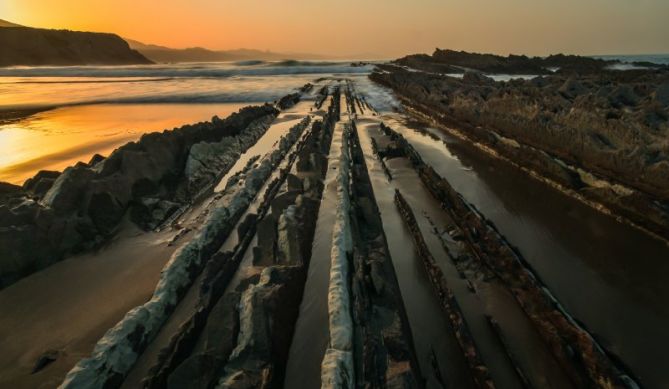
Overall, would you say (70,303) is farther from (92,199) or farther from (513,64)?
(513,64)

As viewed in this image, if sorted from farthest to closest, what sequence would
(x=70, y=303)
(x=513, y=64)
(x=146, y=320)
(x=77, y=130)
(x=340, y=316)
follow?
(x=513, y=64)
(x=77, y=130)
(x=70, y=303)
(x=146, y=320)
(x=340, y=316)

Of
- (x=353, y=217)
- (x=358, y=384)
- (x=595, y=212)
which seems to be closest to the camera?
(x=358, y=384)

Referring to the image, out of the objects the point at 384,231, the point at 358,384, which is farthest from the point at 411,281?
the point at 358,384

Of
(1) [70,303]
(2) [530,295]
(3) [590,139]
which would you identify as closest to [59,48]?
(1) [70,303]

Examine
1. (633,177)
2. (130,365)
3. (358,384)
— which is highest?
(633,177)

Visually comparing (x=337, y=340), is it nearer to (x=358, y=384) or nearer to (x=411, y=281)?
(x=358, y=384)

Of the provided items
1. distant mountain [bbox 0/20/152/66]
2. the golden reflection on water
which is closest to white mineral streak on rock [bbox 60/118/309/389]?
the golden reflection on water
